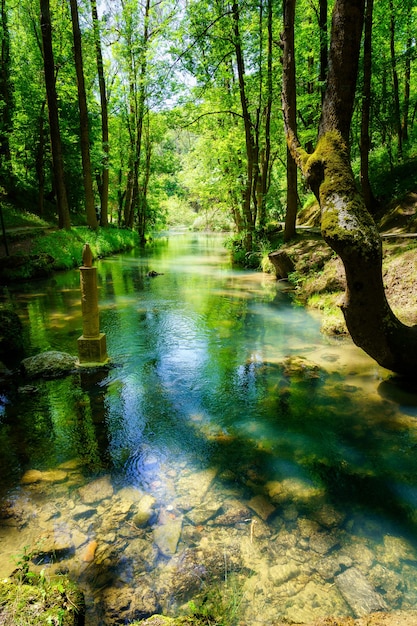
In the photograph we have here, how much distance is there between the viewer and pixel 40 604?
1961 millimetres

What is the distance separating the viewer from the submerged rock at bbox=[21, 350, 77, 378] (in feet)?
19.8

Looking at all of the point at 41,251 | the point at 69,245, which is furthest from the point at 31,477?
the point at 69,245

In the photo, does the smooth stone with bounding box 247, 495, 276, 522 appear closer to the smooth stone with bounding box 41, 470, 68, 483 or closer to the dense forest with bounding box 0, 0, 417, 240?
the smooth stone with bounding box 41, 470, 68, 483

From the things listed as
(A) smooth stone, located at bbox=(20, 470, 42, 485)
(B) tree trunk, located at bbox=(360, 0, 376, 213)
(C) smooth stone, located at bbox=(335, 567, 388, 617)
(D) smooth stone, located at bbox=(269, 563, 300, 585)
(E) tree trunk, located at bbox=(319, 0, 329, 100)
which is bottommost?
(C) smooth stone, located at bbox=(335, 567, 388, 617)

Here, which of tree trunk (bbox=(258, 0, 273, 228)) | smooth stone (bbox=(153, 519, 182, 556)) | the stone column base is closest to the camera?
smooth stone (bbox=(153, 519, 182, 556))

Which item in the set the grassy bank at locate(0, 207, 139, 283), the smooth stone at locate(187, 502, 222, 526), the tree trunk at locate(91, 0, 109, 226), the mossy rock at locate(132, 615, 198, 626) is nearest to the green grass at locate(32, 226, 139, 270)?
the grassy bank at locate(0, 207, 139, 283)

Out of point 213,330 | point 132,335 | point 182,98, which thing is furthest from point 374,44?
point 132,335

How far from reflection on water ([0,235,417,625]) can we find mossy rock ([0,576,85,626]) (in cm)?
26

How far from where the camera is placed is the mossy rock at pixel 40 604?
186cm

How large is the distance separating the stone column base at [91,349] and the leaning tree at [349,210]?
3901 mm

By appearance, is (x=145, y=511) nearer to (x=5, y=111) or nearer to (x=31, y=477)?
(x=31, y=477)

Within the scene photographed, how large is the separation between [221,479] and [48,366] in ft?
12.3

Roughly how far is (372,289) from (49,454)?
4.12m

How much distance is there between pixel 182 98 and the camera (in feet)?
57.0
